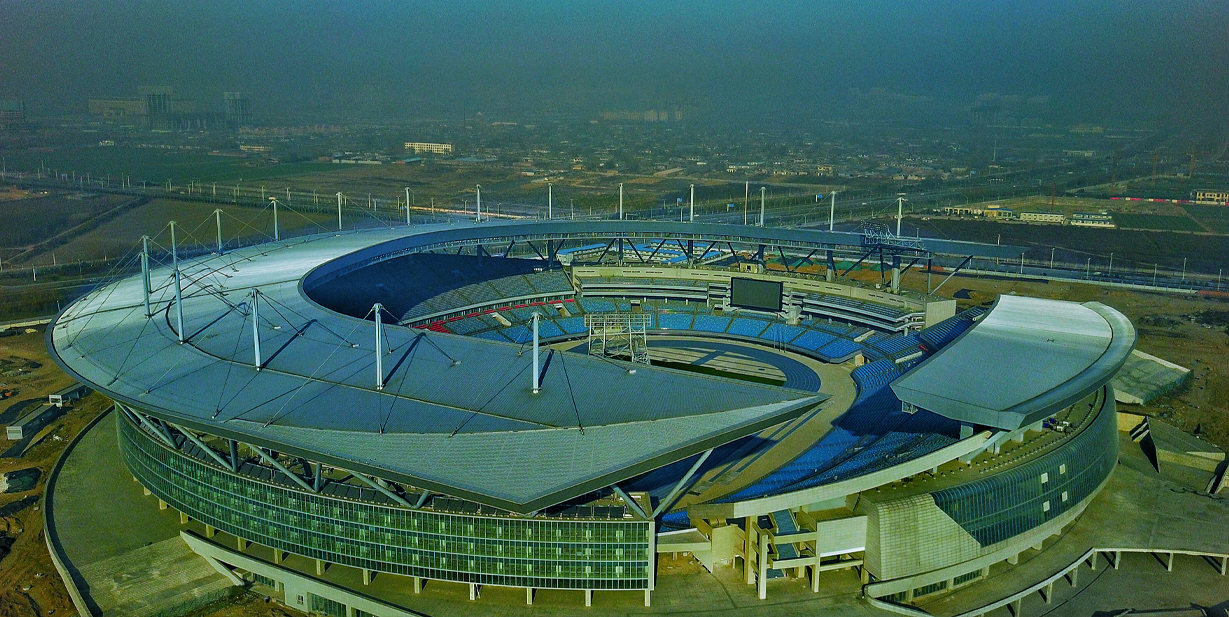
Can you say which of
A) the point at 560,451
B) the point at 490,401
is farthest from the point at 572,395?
the point at 560,451

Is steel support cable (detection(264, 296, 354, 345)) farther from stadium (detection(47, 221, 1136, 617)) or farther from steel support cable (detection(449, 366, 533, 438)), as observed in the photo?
steel support cable (detection(449, 366, 533, 438))

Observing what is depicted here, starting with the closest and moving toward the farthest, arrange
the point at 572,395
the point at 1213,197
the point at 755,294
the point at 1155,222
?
the point at 572,395 < the point at 755,294 < the point at 1155,222 < the point at 1213,197

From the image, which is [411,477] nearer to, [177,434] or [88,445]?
[177,434]

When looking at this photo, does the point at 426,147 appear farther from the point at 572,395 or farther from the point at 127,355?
the point at 572,395

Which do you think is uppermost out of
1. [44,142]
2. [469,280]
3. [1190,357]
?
[44,142]

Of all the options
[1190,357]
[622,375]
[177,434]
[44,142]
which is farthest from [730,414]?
[44,142]

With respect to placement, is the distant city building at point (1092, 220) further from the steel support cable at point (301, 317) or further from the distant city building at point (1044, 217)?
the steel support cable at point (301, 317)
